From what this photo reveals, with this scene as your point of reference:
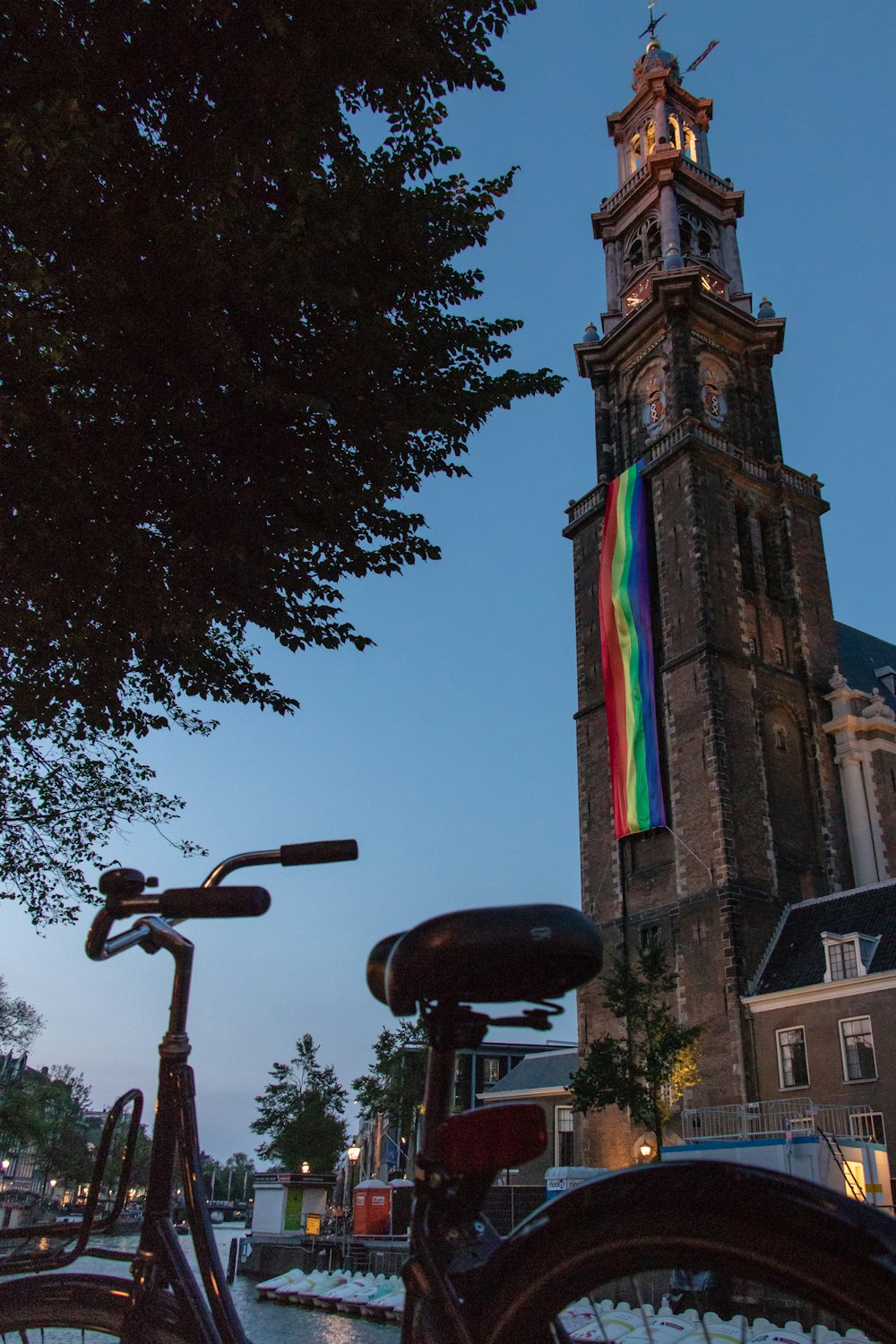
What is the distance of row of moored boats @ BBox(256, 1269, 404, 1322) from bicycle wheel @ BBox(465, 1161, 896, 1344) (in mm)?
23038

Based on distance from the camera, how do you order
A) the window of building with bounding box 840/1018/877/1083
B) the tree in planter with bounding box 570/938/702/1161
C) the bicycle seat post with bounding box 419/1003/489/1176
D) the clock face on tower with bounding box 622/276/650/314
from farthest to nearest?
1. the clock face on tower with bounding box 622/276/650/314
2. the tree in planter with bounding box 570/938/702/1161
3. the window of building with bounding box 840/1018/877/1083
4. the bicycle seat post with bounding box 419/1003/489/1176

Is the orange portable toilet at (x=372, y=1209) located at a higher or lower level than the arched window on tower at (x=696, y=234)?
lower

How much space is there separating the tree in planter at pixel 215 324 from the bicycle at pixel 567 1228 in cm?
573

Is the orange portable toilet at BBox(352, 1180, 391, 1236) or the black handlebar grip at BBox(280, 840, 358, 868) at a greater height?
the black handlebar grip at BBox(280, 840, 358, 868)

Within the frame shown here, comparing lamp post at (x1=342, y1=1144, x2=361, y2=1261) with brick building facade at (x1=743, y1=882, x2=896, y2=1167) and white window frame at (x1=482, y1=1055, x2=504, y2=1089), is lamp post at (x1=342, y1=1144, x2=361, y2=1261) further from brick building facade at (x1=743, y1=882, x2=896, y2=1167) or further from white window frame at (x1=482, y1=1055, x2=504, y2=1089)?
brick building facade at (x1=743, y1=882, x2=896, y2=1167)

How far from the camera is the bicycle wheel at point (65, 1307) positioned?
2.38m

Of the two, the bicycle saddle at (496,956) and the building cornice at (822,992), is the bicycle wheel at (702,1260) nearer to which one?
the bicycle saddle at (496,956)

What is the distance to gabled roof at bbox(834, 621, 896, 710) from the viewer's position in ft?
119

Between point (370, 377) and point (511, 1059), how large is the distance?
53045 mm

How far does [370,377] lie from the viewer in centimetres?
799

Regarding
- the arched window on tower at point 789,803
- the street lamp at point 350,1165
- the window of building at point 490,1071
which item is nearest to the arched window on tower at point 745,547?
the arched window on tower at point 789,803

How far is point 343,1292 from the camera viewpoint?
24719 millimetres

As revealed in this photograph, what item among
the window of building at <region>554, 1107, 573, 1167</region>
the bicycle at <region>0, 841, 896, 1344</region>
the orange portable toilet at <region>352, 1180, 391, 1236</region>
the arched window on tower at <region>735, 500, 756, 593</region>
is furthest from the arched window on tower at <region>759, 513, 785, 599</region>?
the bicycle at <region>0, 841, 896, 1344</region>

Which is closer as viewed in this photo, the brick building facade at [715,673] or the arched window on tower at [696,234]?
the brick building facade at [715,673]
